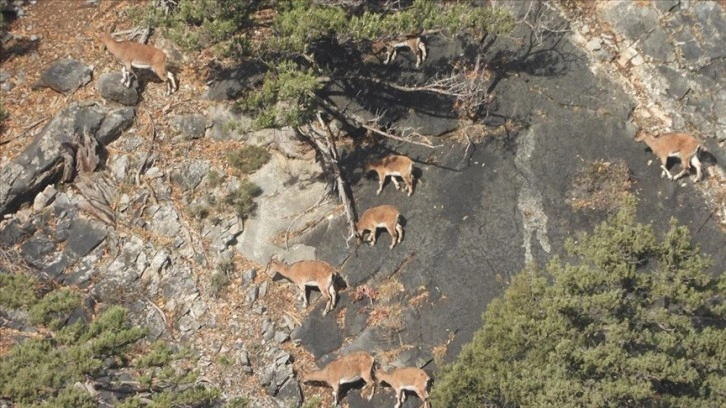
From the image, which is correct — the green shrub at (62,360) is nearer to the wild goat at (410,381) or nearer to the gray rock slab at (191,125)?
the wild goat at (410,381)

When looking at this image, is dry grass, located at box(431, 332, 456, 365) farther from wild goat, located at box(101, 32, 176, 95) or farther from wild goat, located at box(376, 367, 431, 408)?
wild goat, located at box(101, 32, 176, 95)

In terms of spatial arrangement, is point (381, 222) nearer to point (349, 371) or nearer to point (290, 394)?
point (349, 371)

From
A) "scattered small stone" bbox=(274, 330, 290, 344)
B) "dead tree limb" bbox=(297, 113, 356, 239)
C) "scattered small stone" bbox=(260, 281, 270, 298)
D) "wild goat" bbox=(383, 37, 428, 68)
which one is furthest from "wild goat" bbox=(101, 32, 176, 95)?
"scattered small stone" bbox=(274, 330, 290, 344)

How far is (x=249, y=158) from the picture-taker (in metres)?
20.7

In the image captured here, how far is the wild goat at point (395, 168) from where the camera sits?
19797 millimetres

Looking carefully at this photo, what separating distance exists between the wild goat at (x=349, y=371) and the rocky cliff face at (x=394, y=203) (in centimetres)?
47

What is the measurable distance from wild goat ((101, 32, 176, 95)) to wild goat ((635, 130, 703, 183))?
10.9 meters

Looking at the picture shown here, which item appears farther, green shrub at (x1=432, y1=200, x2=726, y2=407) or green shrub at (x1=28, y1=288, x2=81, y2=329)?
green shrub at (x1=28, y1=288, x2=81, y2=329)

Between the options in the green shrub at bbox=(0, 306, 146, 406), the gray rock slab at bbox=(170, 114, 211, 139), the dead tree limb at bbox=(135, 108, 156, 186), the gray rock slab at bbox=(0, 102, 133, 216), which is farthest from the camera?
the gray rock slab at bbox=(170, 114, 211, 139)

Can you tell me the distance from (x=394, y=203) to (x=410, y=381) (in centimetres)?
438

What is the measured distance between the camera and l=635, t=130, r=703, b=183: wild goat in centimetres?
1948

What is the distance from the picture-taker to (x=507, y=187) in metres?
19.8

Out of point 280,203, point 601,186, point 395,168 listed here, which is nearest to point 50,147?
point 280,203

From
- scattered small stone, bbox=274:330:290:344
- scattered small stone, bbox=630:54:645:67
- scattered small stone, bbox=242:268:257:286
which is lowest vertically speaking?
scattered small stone, bbox=274:330:290:344
